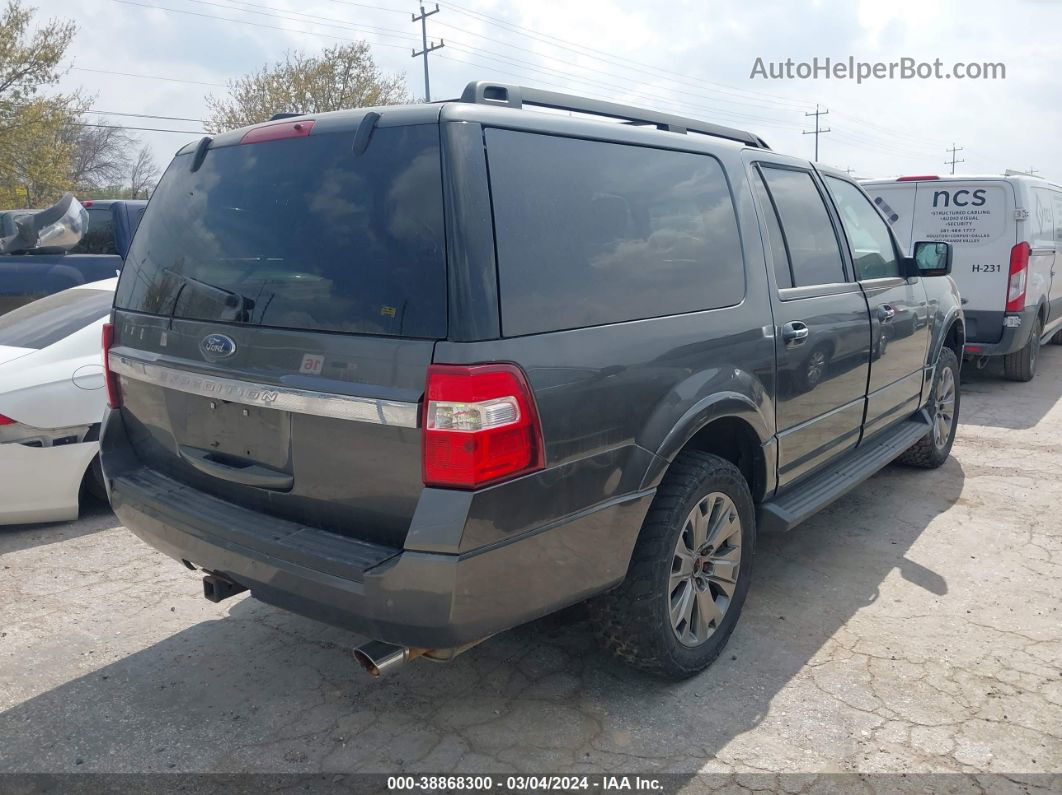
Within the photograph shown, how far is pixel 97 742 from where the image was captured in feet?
9.06

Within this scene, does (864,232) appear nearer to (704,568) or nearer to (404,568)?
(704,568)

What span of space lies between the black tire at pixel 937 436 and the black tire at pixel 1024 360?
3429 mm

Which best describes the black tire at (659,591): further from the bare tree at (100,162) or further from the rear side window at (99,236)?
the bare tree at (100,162)

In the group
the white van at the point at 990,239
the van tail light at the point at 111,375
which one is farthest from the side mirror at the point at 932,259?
the van tail light at the point at 111,375

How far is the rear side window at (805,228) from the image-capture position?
367 cm

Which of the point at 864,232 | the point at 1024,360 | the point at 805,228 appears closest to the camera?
the point at 805,228

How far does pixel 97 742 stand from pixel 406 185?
2102mm

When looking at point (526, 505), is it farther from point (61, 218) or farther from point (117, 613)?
point (61, 218)

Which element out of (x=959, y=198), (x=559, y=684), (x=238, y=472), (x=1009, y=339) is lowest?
(x=559, y=684)

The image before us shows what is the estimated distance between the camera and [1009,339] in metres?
8.03

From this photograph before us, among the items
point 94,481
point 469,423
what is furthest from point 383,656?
point 94,481

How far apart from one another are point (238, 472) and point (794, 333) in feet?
7.30

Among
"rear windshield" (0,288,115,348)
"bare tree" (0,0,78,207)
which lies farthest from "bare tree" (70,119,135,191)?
"rear windshield" (0,288,115,348)

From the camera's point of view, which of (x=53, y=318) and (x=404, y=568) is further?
(x=53, y=318)
